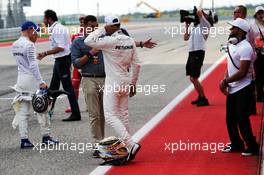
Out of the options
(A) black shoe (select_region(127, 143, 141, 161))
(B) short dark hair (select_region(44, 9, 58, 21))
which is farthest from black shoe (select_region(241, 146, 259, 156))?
(B) short dark hair (select_region(44, 9, 58, 21))

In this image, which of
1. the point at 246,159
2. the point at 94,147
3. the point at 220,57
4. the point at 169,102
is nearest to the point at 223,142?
the point at 246,159

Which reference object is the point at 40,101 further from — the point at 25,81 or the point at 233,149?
the point at 233,149

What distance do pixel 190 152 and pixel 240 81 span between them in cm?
120

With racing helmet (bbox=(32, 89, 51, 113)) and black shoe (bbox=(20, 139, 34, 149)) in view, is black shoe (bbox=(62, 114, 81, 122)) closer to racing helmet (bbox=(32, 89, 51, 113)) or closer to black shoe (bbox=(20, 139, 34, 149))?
black shoe (bbox=(20, 139, 34, 149))

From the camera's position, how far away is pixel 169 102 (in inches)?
545

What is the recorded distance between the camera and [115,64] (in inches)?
324

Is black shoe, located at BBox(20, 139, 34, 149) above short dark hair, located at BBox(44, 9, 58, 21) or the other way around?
the other way around

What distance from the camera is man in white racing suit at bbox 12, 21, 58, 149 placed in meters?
9.25

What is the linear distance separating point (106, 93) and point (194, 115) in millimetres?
3993

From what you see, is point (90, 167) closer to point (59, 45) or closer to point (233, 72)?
point (233, 72)

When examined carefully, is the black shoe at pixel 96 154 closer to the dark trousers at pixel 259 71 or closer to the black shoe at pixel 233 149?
the black shoe at pixel 233 149

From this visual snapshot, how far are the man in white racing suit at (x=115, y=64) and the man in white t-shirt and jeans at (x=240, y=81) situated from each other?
119 cm

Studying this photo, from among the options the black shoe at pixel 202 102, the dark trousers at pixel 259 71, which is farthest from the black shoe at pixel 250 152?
the black shoe at pixel 202 102

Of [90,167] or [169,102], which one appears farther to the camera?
[169,102]
